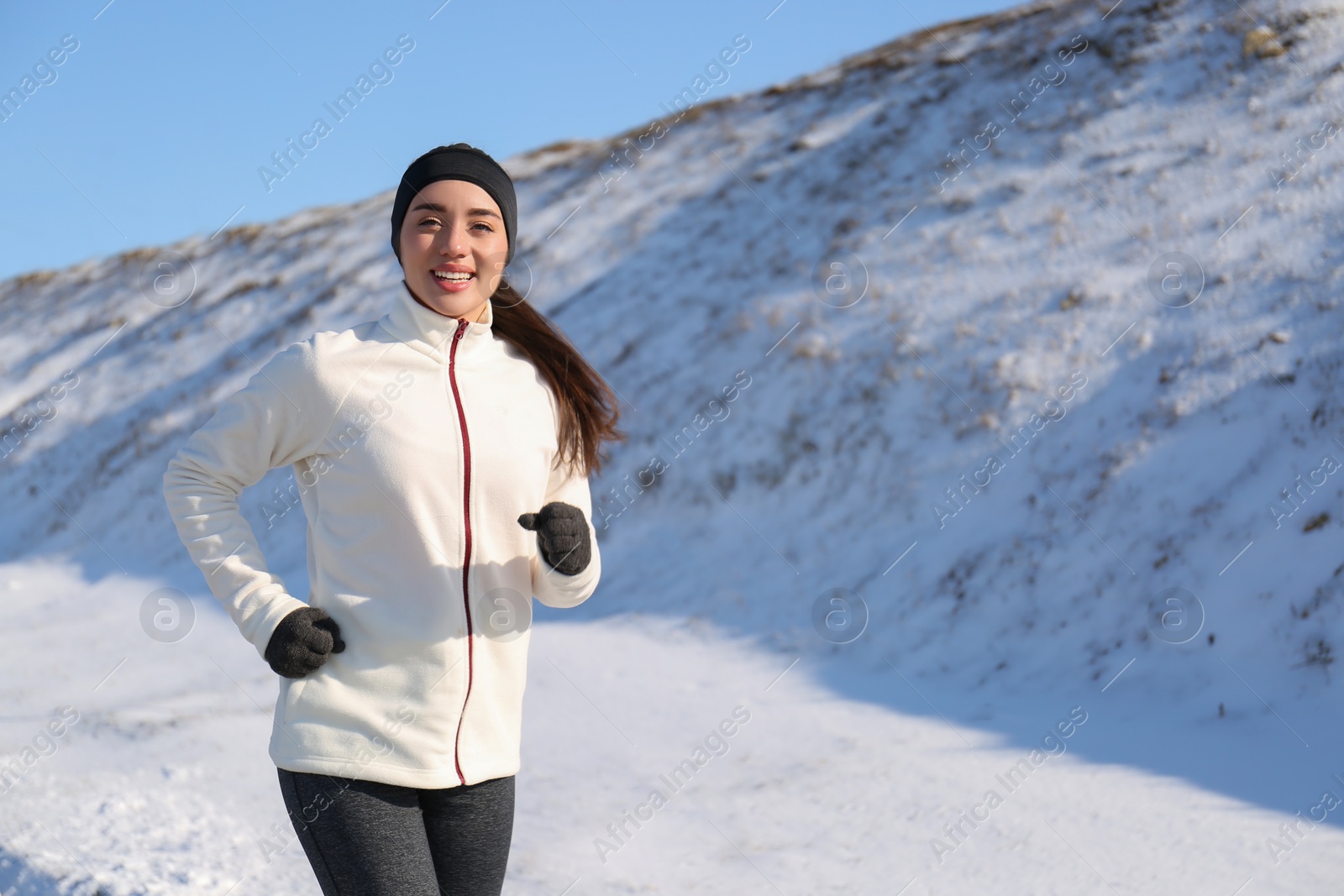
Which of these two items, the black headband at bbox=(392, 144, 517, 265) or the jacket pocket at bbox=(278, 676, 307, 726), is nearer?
the jacket pocket at bbox=(278, 676, 307, 726)

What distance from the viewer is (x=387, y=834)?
167 cm

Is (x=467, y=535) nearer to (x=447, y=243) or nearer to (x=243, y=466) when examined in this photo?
(x=243, y=466)

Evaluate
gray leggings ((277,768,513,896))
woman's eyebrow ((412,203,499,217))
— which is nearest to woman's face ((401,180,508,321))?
woman's eyebrow ((412,203,499,217))

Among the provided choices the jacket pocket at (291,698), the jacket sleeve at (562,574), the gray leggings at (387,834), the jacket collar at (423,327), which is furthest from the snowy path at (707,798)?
the jacket collar at (423,327)

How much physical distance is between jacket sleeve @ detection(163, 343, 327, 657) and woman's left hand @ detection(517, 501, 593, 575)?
408mm

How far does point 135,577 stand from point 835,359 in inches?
251

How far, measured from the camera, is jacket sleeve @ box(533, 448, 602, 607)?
1913mm

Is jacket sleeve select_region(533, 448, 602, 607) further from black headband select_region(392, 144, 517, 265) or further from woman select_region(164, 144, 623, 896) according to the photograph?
black headband select_region(392, 144, 517, 265)

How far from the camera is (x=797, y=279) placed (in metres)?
8.76

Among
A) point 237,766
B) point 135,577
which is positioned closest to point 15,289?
point 135,577

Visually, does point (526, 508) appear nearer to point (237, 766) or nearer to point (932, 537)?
point (237, 766)

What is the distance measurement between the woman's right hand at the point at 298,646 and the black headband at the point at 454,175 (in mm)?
680

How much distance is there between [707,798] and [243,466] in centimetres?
303

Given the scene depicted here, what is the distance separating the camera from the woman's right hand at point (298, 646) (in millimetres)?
1667
